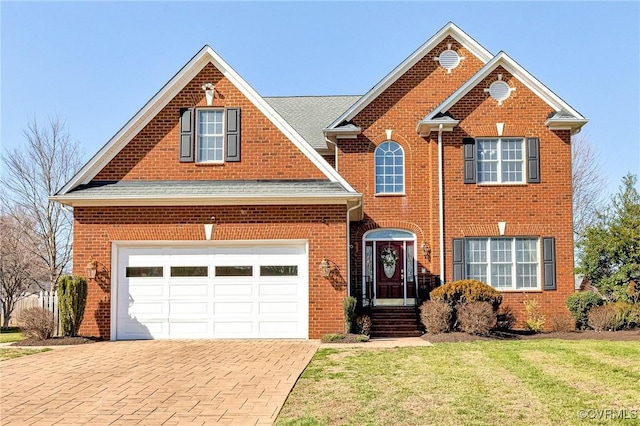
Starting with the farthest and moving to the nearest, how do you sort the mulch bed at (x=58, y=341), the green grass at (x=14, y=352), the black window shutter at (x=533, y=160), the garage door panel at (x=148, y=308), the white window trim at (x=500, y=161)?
the white window trim at (x=500, y=161), the black window shutter at (x=533, y=160), the garage door panel at (x=148, y=308), the mulch bed at (x=58, y=341), the green grass at (x=14, y=352)

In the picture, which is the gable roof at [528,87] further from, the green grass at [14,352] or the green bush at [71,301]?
the green grass at [14,352]

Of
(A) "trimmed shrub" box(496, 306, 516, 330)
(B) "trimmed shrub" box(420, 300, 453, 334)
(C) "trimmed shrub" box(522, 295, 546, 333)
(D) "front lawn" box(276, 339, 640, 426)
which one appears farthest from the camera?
(C) "trimmed shrub" box(522, 295, 546, 333)

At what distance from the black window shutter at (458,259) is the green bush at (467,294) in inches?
91.6

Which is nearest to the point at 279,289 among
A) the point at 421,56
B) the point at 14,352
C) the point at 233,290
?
the point at 233,290

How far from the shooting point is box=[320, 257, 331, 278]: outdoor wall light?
581 inches

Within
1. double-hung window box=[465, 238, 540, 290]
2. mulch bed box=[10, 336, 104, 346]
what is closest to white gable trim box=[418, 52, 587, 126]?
double-hung window box=[465, 238, 540, 290]

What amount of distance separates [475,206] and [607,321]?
5.12 meters

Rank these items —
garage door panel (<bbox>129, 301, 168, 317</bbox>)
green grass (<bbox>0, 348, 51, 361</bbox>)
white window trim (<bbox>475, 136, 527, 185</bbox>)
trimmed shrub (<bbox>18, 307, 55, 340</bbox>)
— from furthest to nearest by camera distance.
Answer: white window trim (<bbox>475, 136, 527, 185</bbox>), garage door panel (<bbox>129, 301, 168, 317</bbox>), trimmed shrub (<bbox>18, 307, 55, 340</bbox>), green grass (<bbox>0, 348, 51, 361</bbox>)

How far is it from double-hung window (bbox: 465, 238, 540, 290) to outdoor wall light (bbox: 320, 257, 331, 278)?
5.84 metres

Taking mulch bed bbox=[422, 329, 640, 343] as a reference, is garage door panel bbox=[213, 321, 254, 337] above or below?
above

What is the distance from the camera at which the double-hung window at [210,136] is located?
52.1 ft

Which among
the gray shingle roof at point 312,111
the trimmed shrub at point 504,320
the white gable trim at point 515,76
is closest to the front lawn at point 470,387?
the trimmed shrub at point 504,320

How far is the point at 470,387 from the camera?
8.74 m

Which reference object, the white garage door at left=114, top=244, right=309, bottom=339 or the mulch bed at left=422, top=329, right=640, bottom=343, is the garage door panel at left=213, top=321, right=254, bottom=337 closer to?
the white garage door at left=114, top=244, right=309, bottom=339
